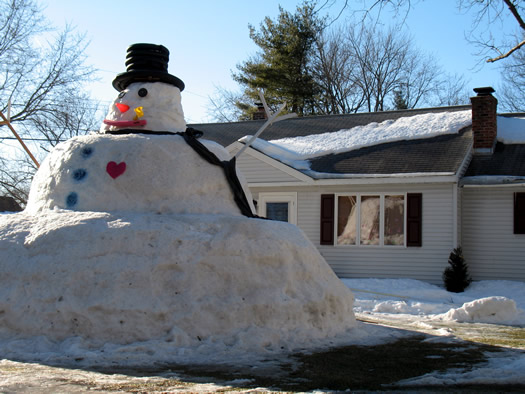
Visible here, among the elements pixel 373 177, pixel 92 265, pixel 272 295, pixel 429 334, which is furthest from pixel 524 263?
pixel 92 265

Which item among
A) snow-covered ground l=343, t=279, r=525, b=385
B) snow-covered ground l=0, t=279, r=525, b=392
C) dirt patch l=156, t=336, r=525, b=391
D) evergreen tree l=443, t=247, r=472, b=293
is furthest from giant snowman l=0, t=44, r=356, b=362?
evergreen tree l=443, t=247, r=472, b=293

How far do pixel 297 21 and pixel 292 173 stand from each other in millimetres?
17935

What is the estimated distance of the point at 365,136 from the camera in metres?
18.1

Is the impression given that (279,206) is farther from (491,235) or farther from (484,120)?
(484,120)

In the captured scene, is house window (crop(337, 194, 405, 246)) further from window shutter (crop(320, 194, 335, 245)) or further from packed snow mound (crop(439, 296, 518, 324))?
packed snow mound (crop(439, 296, 518, 324))

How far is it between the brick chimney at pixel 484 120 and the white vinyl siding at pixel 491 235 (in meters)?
1.49

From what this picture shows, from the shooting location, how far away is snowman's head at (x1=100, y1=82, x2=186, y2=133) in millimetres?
8047

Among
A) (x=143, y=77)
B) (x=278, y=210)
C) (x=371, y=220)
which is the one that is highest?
(x=143, y=77)

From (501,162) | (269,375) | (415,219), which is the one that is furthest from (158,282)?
(501,162)

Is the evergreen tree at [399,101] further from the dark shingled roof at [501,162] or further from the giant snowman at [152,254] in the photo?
the giant snowman at [152,254]

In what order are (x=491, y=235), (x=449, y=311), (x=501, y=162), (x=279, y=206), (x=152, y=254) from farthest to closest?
(x=279, y=206) < (x=501, y=162) < (x=491, y=235) < (x=449, y=311) < (x=152, y=254)

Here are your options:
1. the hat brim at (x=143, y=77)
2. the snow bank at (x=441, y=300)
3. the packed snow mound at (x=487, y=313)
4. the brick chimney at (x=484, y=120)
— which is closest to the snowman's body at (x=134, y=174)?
the hat brim at (x=143, y=77)

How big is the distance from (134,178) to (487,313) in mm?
5823

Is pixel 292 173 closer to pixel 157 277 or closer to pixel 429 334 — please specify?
pixel 429 334
